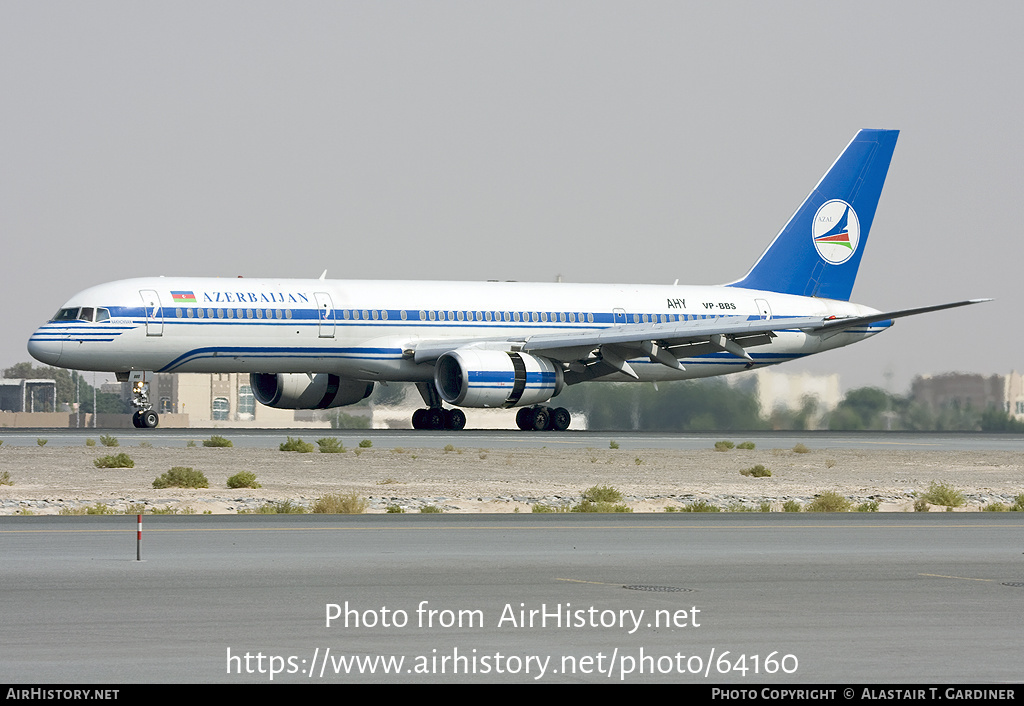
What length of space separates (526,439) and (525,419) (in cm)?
566

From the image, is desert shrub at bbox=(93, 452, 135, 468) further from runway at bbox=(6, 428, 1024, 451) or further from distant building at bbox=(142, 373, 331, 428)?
distant building at bbox=(142, 373, 331, 428)

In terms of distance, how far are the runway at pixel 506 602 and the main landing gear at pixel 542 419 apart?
2626cm

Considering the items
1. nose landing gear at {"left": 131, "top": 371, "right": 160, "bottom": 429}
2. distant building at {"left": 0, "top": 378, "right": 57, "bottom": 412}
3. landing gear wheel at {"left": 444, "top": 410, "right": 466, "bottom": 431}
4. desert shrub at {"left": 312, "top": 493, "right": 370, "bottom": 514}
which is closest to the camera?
desert shrub at {"left": 312, "top": 493, "right": 370, "bottom": 514}

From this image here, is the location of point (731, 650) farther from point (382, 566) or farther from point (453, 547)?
point (453, 547)

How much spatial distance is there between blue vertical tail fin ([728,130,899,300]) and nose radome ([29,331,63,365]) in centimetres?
2340

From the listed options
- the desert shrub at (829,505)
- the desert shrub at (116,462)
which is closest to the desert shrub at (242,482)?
the desert shrub at (116,462)

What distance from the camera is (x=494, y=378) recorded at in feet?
141

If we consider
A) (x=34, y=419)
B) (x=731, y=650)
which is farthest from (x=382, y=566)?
(x=34, y=419)

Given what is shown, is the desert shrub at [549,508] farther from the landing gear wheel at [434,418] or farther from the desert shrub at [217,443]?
the landing gear wheel at [434,418]

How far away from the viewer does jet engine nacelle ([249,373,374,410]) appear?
4725 centimetres

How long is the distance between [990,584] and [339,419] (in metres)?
42.1

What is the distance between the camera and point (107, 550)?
17.1m

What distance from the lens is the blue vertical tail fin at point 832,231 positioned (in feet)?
177

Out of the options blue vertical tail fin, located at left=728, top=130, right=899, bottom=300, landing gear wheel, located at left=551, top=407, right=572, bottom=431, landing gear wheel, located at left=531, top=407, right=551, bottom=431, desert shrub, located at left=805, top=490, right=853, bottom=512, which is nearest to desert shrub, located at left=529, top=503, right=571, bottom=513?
desert shrub, located at left=805, top=490, right=853, bottom=512
